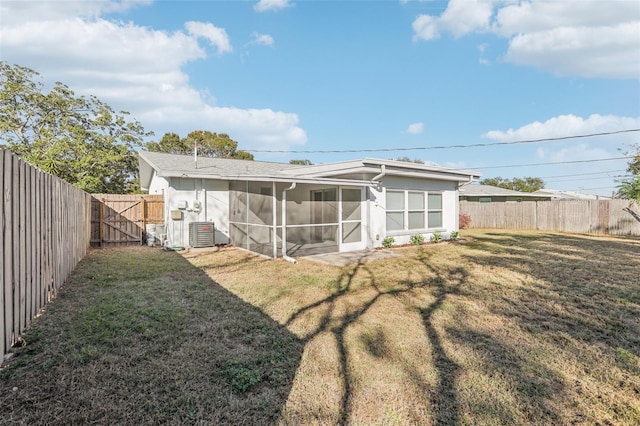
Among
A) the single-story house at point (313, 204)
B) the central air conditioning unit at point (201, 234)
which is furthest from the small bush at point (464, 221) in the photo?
the central air conditioning unit at point (201, 234)

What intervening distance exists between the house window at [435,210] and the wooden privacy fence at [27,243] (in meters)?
10.7

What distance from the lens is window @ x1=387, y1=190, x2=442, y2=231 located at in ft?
36.0

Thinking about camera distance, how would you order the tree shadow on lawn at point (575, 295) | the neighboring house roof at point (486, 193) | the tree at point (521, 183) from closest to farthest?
the tree shadow on lawn at point (575, 295) < the neighboring house roof at point (486, 193) < the tree at point (521, 183)

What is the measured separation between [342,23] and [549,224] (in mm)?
15372

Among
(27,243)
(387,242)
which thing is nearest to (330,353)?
(27,243)

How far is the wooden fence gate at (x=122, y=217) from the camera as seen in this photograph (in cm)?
1109

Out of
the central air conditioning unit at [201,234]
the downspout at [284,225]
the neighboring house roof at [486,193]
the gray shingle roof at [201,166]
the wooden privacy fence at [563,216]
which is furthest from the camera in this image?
the neighboring house roof at [486,193]

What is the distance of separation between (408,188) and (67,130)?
21.3 meters

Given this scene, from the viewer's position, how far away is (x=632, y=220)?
1557 centimetres

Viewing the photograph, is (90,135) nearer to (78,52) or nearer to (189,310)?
(78,52)

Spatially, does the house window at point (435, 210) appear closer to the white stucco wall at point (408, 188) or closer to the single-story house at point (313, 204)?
the single-story house at point (313, 204)

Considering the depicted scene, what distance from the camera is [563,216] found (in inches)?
696

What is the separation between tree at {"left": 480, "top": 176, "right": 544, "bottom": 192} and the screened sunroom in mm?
43251

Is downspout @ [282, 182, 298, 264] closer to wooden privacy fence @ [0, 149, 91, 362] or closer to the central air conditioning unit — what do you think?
the central air conditioning unit
